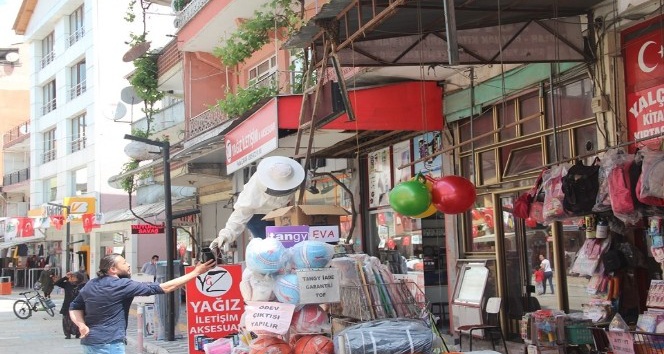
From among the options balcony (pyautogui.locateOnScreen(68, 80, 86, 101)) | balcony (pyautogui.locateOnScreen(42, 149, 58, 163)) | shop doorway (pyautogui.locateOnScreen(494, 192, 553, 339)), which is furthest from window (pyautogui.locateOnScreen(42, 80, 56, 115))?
shop doorway (pyautogui.locateOnScreen(494, 192, 553, 339))

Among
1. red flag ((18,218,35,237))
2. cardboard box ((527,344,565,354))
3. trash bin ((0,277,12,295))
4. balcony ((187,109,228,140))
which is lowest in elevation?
trash bin ((0,277,12,295))

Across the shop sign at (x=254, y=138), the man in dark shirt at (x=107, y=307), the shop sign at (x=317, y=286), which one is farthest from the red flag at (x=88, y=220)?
the shop sign at (x=317, y=286)

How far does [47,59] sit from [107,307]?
4225cm

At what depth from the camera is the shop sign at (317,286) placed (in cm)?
617

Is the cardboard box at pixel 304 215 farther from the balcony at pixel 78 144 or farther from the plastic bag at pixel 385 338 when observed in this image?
the balcony at pixel 78 144

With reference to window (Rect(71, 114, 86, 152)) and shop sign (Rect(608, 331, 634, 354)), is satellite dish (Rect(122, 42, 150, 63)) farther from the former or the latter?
shop sign (Rect(608, 331, 634, 354))

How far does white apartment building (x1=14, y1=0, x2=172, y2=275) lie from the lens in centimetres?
3725

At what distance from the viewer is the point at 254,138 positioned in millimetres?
12086

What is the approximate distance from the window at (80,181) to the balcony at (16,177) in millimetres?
10662

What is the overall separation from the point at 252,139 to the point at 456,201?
512 cm

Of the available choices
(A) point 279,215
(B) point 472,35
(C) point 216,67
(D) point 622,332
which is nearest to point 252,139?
(A) point 279,215

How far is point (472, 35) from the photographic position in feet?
29.8

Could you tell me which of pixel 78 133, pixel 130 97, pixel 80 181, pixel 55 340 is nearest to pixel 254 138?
pixel 55 340

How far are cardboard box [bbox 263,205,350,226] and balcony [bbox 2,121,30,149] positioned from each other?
A: 42.0 meters
